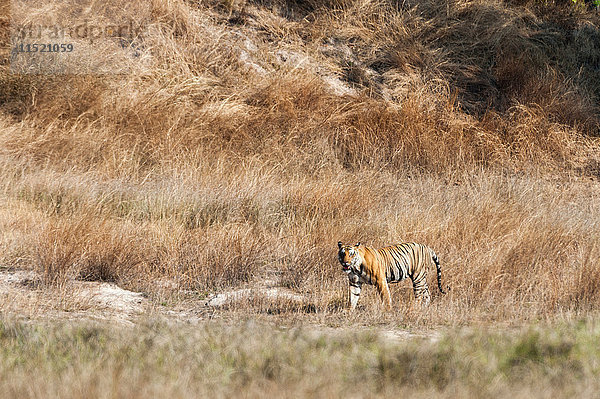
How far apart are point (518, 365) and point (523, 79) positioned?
11861 mm

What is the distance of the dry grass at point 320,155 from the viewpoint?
6.71m

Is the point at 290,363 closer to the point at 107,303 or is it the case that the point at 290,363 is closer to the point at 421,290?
the point at 421,290

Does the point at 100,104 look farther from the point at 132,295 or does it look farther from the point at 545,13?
the point at 545,13

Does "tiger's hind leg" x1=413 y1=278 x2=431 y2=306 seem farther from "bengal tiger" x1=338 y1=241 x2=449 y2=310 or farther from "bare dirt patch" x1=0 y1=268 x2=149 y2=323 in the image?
"bare dirt patch" x1=0 y1=268 x2=149 y2=323

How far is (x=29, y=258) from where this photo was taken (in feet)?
22.6

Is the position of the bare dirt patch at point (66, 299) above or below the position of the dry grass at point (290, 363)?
below

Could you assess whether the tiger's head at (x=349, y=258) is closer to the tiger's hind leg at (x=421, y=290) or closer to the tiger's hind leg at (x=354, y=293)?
the tiger's hind leg at (x=354, y=293)

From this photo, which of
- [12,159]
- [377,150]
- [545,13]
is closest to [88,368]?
[12,159]

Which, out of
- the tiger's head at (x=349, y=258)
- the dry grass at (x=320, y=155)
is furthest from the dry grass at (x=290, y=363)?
the dry grass at (x=320, y=155)

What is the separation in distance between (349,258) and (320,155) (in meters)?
6.92

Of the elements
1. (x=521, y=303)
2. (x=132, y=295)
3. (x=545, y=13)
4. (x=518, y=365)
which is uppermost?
(x=545, y=13)

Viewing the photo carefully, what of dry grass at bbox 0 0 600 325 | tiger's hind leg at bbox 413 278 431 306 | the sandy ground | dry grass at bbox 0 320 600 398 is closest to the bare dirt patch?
the sandy ground

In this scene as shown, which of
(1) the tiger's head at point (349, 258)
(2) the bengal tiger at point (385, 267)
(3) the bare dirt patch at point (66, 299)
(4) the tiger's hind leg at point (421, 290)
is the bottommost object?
(3) the bare dirt patch at point (66, 299)

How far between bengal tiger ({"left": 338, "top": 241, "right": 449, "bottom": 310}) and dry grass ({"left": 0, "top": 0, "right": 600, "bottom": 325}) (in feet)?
0.74
